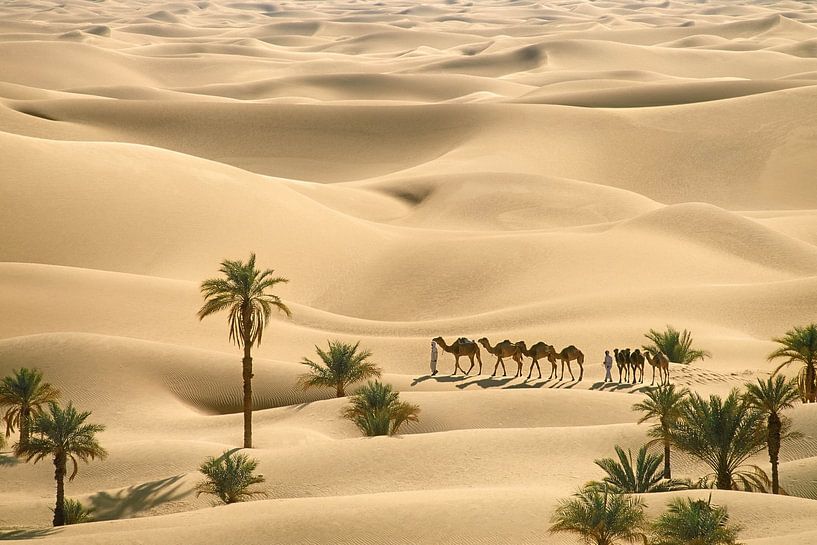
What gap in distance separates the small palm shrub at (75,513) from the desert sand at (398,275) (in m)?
0.28

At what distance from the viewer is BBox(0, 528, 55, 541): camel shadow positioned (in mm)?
18297

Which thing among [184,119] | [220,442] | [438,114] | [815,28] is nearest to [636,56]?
[815,28]

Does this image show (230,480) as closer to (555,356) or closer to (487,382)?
(487,382)

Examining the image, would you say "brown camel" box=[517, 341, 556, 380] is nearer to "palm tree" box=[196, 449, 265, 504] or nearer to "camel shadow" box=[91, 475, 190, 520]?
"palm tree" box=[196, 449, 265, 504]

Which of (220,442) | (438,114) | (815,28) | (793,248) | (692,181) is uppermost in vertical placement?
(815,28)

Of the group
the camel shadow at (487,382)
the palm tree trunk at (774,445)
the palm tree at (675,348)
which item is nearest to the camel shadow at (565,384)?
the camel shadow at (487,382)

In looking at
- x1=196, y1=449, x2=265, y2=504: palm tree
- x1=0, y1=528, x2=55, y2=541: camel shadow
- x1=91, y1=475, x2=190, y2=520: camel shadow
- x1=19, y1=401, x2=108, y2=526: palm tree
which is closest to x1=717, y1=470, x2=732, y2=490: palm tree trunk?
x1=196, y1=449, x2=265, y2=504: palm tree

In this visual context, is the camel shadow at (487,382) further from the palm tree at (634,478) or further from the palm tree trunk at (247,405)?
the palm tree at (634,478)

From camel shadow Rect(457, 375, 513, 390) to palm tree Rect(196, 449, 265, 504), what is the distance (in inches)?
347

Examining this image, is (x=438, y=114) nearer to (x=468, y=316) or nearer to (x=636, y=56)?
(x=468, y=316)

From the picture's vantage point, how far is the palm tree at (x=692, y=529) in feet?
45.8

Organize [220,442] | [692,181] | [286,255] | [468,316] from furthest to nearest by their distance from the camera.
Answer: [692,181] → [286,255] → [468,316] → [220,442]

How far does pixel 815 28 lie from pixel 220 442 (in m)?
157

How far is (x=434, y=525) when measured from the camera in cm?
1652
